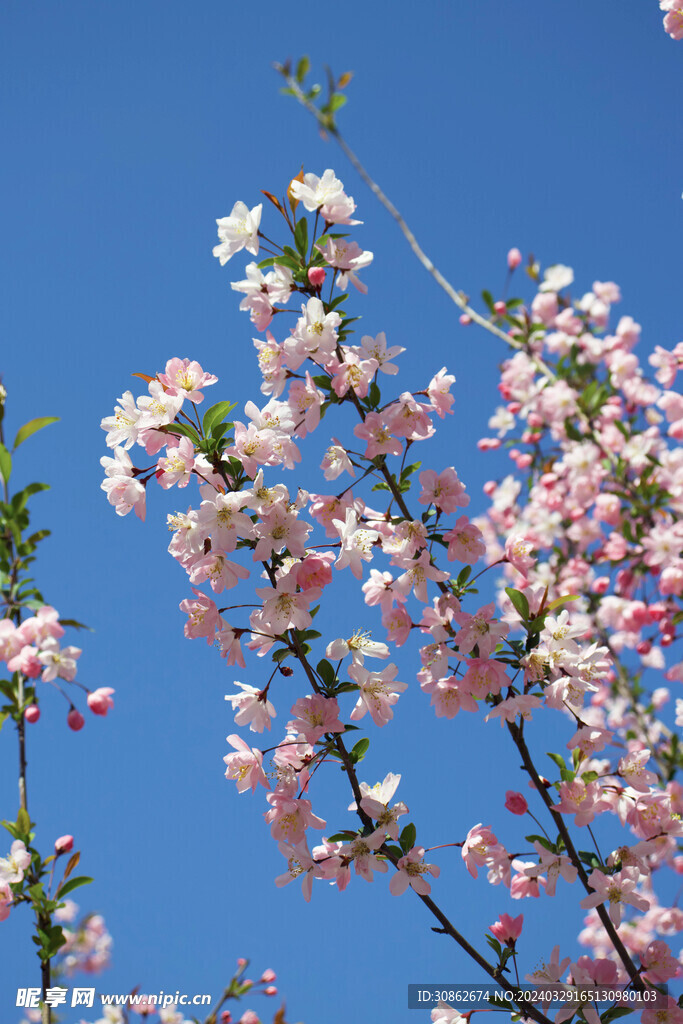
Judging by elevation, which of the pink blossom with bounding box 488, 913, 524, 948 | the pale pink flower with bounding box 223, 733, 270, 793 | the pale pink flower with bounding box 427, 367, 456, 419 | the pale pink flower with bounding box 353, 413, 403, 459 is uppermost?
the pale pink flower with bounding box 427, 367, 456, 419

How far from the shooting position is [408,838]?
1819 millimetres

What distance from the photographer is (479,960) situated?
1735mm

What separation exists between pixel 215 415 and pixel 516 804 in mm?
1396

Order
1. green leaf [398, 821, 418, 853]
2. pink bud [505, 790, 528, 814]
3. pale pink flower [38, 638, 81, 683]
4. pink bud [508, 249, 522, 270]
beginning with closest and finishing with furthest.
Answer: pale pink flower [38, 638, 81, 683], green leaf [398, 821, 418, 853], pink bud [505, 790, 528, 814], pink bud [508, 249, 522, 270]

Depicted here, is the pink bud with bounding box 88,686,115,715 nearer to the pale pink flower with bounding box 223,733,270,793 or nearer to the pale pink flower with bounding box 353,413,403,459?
the pale pink flower with bounding box 223,733,270,793

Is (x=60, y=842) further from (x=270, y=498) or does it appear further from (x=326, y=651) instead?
(x=270, y=498)

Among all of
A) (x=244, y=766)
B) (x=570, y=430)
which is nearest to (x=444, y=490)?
(x=244, y=766)

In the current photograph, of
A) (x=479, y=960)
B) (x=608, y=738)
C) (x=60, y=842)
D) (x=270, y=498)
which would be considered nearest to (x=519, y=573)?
(x=608, y=738)

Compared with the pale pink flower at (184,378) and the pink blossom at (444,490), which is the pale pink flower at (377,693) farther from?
the pale pink flower at (184,378)

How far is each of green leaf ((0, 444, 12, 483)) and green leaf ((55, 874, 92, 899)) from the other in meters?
1.02

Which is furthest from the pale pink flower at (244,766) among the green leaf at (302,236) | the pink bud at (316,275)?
the green leaf at (302,236)

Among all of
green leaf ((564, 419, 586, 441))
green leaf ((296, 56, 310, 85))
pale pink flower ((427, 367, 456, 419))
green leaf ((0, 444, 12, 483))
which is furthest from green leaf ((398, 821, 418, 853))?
green leaf ((564, 419, 586, 441))

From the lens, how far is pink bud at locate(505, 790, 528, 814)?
2.06m

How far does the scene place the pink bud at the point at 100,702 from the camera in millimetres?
1737
